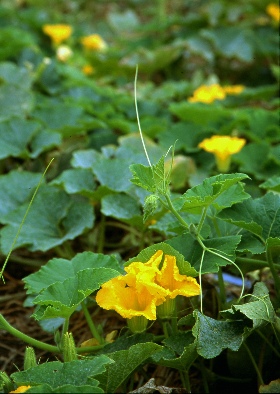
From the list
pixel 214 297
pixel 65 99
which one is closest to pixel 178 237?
pixel 214 297

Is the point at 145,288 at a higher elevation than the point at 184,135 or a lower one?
higher

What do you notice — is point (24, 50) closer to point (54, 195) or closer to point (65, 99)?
point (65, 99)

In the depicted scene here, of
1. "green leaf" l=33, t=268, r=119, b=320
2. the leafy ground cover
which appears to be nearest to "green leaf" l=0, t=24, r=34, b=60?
the leafy ground cover

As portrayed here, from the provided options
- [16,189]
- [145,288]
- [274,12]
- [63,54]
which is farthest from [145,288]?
[274,12]

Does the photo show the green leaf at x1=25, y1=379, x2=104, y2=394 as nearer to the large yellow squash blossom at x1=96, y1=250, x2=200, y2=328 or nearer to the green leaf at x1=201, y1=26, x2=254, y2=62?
the large yellow squash blossom at x1=96, y1=250, x2=200, y2=328

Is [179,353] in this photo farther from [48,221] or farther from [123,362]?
[48,221]

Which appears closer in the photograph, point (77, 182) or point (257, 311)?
point (257, 311)

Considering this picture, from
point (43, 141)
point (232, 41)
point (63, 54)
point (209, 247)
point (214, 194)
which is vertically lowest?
point (232, 41)

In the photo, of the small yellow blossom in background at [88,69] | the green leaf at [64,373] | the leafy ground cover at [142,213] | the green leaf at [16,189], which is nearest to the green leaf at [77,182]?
the leafy ground cover at [142,213]
